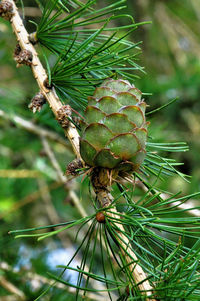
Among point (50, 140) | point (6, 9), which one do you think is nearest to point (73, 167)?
point (6, 9)

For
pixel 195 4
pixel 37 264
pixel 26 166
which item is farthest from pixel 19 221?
pixel 195 4

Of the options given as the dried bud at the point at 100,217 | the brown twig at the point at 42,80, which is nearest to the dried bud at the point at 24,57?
the brown twig at the point at 42,80

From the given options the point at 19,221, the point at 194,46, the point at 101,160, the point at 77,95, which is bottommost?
the point at 101,160

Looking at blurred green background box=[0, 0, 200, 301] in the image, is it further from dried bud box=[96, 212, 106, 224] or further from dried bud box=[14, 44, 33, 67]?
dried bud box=[14, 44, 33, 67]

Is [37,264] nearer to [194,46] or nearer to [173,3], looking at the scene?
[194,46]

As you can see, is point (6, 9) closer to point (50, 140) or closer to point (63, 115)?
point (63, 115)
